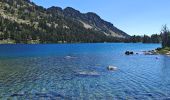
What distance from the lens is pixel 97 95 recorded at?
46.5 metres

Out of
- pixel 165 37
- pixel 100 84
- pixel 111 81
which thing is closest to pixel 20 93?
pixel 100 84

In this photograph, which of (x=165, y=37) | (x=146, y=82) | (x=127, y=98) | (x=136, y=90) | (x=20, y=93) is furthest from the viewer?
(x=165, y=37)

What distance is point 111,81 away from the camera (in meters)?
60.8

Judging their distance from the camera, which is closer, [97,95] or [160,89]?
[97,95]

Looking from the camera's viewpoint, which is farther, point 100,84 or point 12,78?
point 12,78

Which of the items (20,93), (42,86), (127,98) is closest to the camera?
(127,98)

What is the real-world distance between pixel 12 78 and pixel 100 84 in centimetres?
1982

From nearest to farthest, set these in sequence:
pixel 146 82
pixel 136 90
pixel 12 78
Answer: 1. pixel 136 90
2. pixel 146 82
3. pixel 12 78

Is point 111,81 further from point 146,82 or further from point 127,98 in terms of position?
point 127,98

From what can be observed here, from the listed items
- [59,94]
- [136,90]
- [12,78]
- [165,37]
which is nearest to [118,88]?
[136,90]

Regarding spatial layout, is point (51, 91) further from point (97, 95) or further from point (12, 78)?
point (12, 78)

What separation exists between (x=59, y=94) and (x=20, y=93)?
6261mm

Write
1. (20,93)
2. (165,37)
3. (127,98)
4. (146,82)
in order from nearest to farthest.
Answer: (127,98) → (20,93) → (146,82) → (165,37)

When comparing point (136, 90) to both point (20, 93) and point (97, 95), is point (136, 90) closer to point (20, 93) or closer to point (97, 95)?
point (97, 95)
